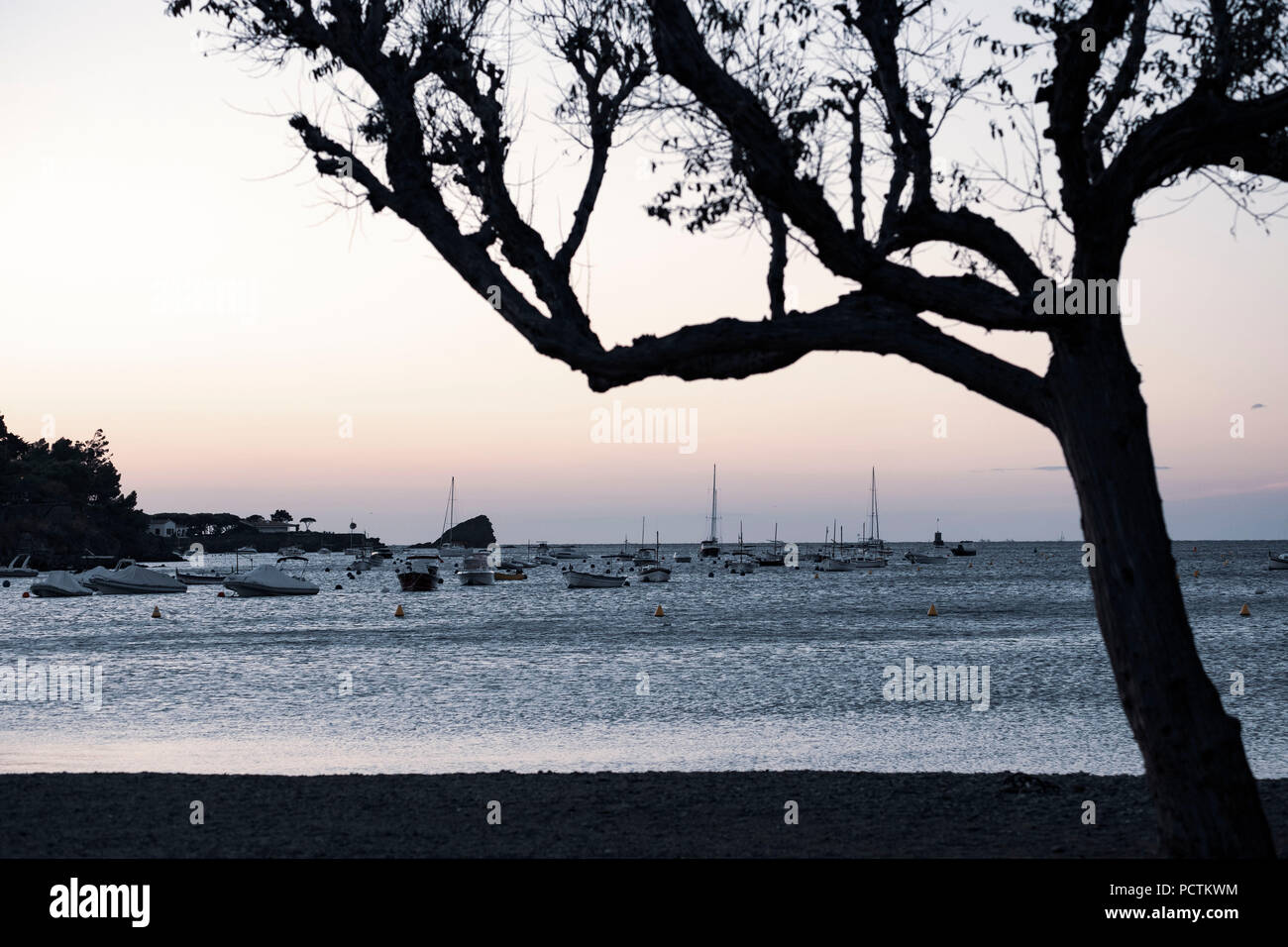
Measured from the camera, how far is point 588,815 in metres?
12.8

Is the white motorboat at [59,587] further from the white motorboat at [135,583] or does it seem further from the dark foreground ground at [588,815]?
the dark foreground ground at [588,815]

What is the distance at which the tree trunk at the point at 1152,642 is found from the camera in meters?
8.02

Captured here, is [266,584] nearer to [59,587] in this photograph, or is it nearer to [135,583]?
[135,583]

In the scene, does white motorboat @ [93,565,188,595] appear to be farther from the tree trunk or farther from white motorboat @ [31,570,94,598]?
the tree trunk

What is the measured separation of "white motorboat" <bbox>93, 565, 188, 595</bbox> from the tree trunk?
326 ft

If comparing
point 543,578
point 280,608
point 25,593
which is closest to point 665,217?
point 280,608

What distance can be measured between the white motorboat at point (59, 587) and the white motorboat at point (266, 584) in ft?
44.1

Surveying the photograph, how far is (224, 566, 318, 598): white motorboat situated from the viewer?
91.0 metres

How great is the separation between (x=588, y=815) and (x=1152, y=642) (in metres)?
6.66

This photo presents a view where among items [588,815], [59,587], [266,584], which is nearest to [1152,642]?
[588,815]

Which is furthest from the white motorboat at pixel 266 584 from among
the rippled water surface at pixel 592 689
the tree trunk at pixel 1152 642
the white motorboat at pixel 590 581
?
the tree trunk at pixel 1152 642
